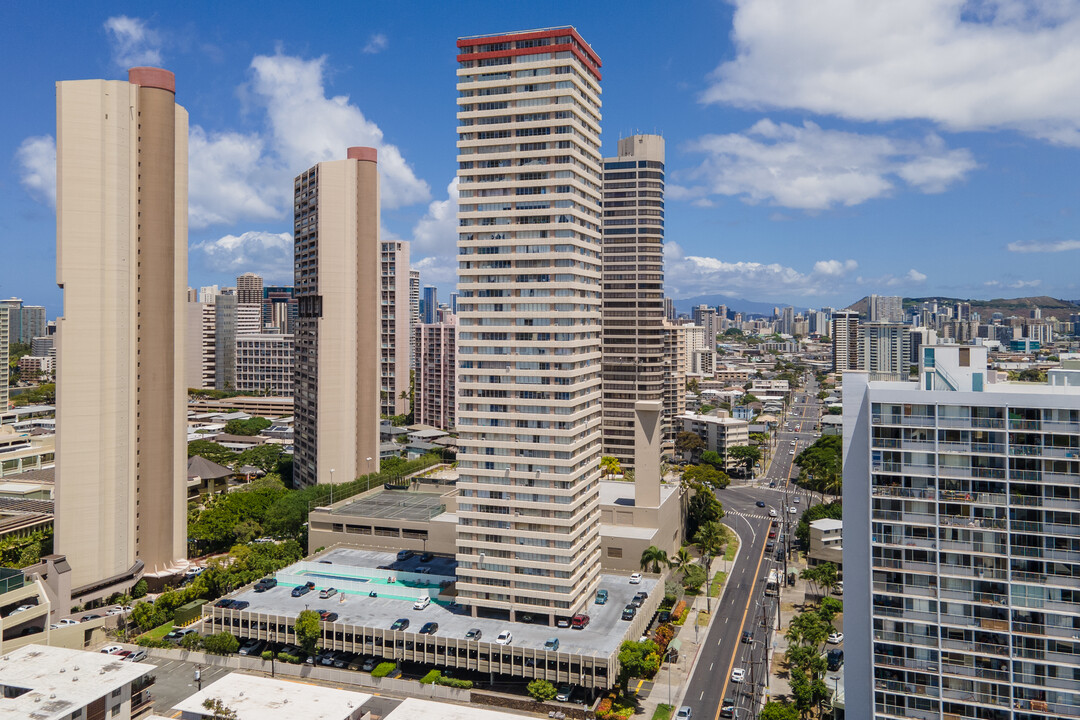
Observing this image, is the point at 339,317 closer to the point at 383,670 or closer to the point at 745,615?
the point at 383,670

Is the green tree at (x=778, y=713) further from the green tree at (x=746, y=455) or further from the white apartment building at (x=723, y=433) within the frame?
the white apartment building at (x=723, y=433)

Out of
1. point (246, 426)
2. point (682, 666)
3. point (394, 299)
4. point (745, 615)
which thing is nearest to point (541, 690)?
point (682, 666)

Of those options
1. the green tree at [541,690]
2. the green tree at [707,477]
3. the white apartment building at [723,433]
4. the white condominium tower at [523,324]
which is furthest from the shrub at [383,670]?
the white apartment building at [723,433]

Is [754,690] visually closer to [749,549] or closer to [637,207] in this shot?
[749,549]

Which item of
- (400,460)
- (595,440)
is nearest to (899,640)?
(595,440)

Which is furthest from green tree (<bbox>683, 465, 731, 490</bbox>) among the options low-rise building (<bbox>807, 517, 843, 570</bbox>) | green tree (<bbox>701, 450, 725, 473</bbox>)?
low-rise building (<bbox>807, 517, 843, 570</bbox>)

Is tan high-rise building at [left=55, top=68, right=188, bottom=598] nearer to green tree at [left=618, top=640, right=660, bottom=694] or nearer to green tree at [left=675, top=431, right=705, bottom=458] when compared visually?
green tree at [left=618, top=640, right=660, bottom=694]
